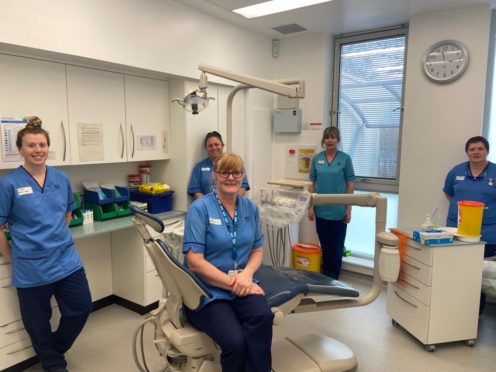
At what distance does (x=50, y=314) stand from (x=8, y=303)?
261 mm

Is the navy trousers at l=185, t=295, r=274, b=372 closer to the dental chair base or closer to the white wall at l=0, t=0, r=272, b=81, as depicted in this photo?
the dental chair base

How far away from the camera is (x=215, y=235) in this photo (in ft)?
6.16

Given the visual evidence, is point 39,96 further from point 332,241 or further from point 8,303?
point 332,241

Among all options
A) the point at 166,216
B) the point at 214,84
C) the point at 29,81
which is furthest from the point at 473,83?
the point at 29,81

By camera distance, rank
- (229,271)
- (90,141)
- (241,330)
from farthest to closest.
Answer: (90,141) < (229,271) < (241,330)

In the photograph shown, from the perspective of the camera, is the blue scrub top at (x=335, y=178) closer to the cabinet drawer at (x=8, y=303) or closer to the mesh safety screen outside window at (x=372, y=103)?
the mesh safety screen outside window at (x=372, y=103)

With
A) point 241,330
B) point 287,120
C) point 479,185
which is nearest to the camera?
point 241,330

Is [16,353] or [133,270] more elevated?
[133,270]

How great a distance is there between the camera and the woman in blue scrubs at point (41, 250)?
7.00 feet

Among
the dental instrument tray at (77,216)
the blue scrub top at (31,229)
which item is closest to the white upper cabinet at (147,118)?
the dental instrument tray at (77,216)

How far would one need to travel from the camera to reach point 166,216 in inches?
128

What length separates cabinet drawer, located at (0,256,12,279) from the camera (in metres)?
2.26

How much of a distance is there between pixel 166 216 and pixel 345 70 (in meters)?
2.54

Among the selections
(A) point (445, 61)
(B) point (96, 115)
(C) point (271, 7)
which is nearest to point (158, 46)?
(B) point (96, 115)
